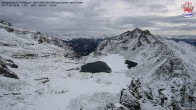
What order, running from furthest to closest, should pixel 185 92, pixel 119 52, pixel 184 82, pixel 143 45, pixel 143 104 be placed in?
pixel 119 52
pixel 143 45
pixel 184 82
pixel 185 92
pixel 143 104

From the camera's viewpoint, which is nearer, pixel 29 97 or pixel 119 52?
pixel 29 97

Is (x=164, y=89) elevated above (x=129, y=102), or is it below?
below

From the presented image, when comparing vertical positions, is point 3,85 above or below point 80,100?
above

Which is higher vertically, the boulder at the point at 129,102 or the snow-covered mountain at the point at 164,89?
the boulder at the point at 129,102

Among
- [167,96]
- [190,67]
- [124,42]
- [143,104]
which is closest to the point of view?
[143,104]

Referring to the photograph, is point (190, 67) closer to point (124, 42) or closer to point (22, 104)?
point (22, 104)

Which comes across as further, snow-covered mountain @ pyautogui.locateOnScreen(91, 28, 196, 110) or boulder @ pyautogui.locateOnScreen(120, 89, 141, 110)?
snow-covered mountain @ pyautogui.locateOnScreen(91, 28, 196, 110)

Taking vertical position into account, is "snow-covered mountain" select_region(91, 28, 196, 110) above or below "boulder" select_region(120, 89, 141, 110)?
below

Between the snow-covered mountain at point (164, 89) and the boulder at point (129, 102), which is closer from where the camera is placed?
the boulder at point (129, 102)

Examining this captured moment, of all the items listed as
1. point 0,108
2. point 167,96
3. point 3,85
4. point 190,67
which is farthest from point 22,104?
point 190,67

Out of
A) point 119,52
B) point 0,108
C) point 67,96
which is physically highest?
point 0,108

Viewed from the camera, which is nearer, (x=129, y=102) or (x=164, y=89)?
(x=129, y=102)
